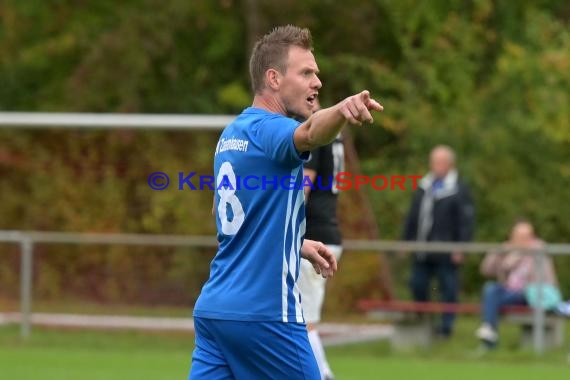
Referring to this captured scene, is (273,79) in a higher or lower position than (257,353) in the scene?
higher

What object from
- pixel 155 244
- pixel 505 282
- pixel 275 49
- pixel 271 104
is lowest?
pixel 505 282

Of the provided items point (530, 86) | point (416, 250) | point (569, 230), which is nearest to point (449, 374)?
point (416, 250)

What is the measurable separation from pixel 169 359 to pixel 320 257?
6.91 m

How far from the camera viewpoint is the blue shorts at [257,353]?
518 centimetres

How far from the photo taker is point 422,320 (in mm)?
13016

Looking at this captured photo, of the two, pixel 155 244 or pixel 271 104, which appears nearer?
pixel 271 104

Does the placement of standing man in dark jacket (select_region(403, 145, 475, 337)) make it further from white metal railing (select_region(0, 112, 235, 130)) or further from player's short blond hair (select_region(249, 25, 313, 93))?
player's short blond hair (select_region(249, 25, 313, 93))

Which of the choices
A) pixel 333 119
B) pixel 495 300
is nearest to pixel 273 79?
pixel 333 119

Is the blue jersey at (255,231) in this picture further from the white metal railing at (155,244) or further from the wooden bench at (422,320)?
the wooden bench at (422,320)

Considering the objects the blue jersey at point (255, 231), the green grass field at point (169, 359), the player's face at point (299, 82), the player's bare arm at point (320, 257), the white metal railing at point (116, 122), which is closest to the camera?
the blue jersey at point (255, 231)

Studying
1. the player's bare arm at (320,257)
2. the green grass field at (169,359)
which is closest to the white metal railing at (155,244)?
the green grass field at (169,359)

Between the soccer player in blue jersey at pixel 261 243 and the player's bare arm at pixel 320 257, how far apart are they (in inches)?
7.2

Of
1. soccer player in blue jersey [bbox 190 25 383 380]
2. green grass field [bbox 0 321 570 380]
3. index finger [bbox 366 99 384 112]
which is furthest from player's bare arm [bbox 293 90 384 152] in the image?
green grass field [bbox 0 321 570 380]

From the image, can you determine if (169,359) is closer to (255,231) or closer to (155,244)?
(155,244)
